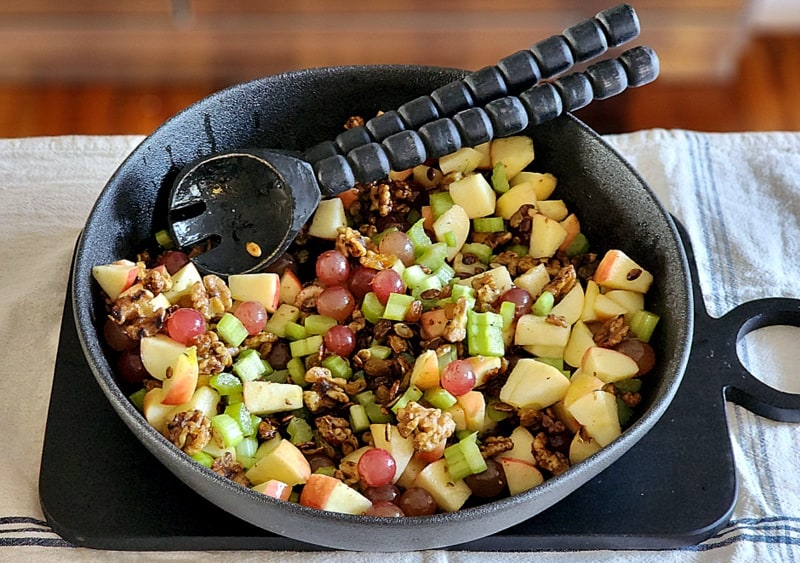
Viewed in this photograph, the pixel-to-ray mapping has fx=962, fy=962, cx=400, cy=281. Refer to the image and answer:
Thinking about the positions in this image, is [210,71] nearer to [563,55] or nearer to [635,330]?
[563,55]

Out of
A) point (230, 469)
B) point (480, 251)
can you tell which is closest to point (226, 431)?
point (230, 469)

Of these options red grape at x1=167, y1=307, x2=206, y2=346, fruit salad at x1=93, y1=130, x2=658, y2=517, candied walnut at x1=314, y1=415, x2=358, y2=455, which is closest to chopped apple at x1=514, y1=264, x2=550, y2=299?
fruit salad at x1=93, y1=130, x2=658, y2=517

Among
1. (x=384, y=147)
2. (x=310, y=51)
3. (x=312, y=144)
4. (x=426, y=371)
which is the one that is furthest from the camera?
(x=310, y=51)

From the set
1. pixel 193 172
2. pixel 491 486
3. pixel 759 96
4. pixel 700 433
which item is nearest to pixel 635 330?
pixel 700 433

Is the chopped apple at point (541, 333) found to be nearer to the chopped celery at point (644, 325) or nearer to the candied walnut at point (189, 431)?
the chopped celery at point (644, 325)

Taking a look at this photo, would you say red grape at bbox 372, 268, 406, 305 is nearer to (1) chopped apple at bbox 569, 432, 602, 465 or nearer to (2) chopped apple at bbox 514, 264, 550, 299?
(2) chopped apple at bbox 514, 264, 550, 299

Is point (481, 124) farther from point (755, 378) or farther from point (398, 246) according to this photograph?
point (755, 378)
